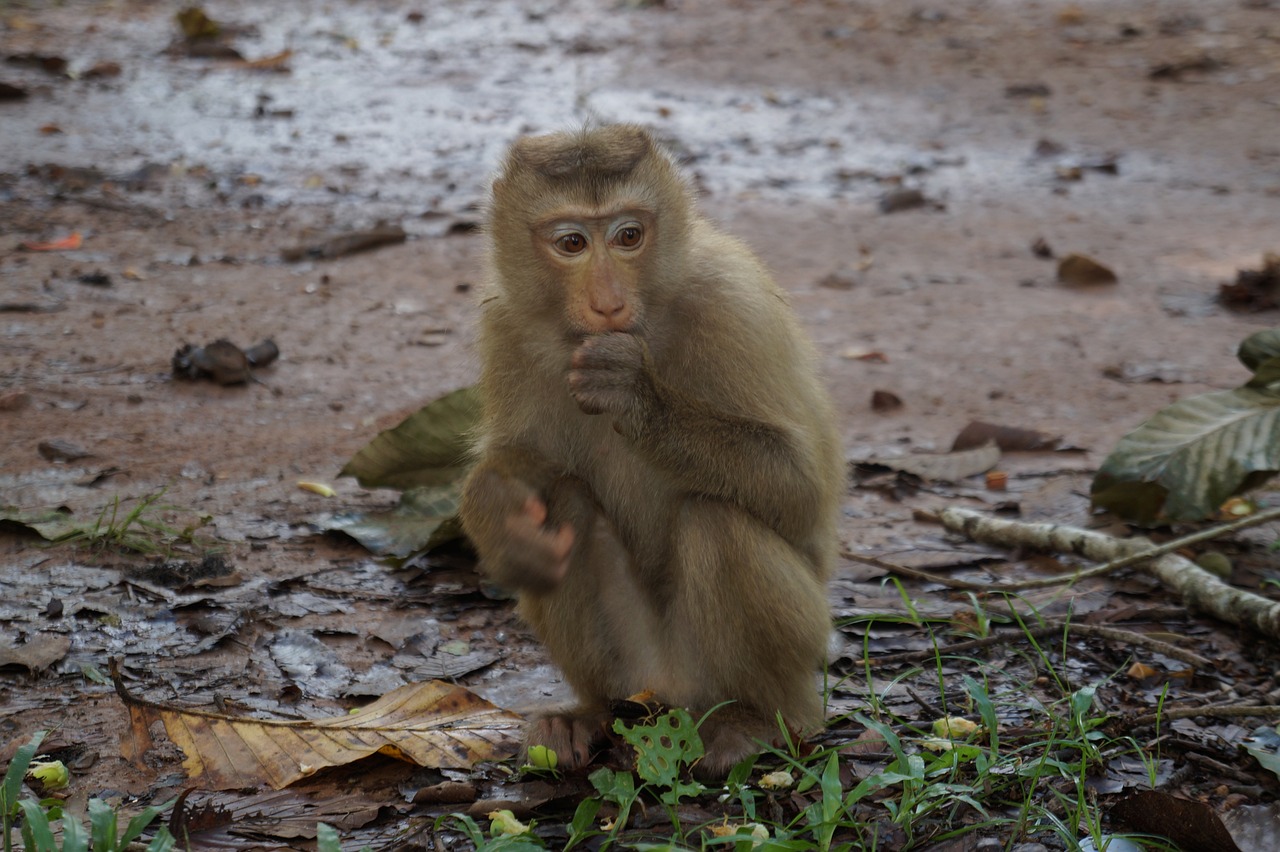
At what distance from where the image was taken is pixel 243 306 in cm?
740

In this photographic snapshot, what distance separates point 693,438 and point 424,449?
167cm

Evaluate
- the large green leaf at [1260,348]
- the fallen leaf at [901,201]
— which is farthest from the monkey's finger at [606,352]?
the fallen leaf at [901,201]

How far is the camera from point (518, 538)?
3.46m

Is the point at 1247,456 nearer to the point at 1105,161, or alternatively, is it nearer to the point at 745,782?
the point at 745,782

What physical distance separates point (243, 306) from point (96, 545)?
3018 mm

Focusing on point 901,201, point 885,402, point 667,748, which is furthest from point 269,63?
point 667,748

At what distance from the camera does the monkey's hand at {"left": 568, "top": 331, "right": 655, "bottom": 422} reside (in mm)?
3482

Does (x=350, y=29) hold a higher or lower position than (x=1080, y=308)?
higher

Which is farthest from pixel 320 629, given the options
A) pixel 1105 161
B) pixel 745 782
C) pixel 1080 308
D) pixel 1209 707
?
pixel 1105 161

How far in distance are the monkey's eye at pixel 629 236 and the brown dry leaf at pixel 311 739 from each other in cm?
137

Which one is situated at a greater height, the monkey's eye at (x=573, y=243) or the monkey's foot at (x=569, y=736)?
the monkey's eye at (x=573, y=243)

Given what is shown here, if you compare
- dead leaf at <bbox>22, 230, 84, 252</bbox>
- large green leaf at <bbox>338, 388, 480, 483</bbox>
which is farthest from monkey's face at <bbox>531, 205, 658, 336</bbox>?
dead leaf at <bbox>22, 230, 84, 252</bbox>

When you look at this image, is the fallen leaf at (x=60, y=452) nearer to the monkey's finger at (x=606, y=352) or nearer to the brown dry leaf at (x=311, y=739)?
the brown dry leaf at (x=311, y=739)

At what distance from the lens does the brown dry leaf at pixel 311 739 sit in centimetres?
345
